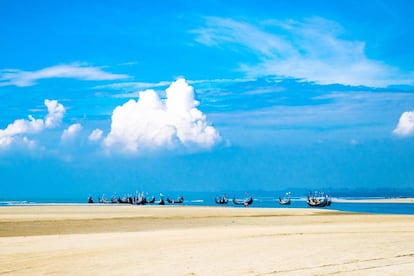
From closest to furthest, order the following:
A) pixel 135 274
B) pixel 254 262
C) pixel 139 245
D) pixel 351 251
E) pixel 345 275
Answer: pixel 345 275
pixel 135 274
pixel 254 262
pixel 351 251
pixel 139 245

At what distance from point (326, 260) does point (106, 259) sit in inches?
228

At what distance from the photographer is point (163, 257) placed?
15.4 meters

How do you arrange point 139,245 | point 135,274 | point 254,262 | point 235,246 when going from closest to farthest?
1. point 135,274
2. point 254,262
3. point 235,246
4. point 139,245

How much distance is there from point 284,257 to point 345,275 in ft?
10.5

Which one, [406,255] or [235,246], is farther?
[235,246]

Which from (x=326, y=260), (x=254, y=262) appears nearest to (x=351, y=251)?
(x=326, y=260)

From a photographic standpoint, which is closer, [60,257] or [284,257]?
[284,257]

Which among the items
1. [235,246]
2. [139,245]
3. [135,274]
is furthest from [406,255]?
[139,245]

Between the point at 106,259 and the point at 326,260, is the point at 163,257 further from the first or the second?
the point at 326,260

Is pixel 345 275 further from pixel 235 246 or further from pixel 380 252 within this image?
pixel 235 246

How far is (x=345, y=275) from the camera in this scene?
11.6m

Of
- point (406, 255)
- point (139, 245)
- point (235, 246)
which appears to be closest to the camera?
point (406, 255)

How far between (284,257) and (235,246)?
353cm

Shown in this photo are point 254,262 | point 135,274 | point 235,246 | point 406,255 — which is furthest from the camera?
point 235,246
